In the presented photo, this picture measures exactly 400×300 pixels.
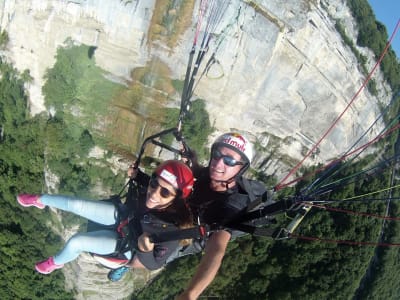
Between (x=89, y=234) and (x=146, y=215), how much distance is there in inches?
39.0

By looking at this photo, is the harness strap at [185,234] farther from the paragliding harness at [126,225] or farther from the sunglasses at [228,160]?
the sunglasses at [228,160]

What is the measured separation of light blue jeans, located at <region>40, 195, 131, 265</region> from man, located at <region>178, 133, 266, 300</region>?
1208 mm

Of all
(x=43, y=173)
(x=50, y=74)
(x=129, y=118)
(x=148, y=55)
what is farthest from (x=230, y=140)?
(x=43, y=173)

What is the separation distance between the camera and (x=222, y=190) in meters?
4.04

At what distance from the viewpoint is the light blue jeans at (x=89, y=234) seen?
4117mm

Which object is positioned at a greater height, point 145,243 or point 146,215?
point 146,215

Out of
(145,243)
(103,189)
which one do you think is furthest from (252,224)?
(103,189)

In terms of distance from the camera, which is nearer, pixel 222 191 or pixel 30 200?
pixel 222 191

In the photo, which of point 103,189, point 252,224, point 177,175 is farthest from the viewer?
point 103,189

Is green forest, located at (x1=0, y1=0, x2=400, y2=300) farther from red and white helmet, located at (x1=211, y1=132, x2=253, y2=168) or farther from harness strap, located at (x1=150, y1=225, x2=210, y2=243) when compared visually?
harness strap, located at (x1=150, y1=225, x2=210, y2=243)

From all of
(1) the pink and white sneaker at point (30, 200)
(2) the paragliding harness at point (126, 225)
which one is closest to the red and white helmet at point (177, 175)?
(2) the paragliding harness at point (126, 225)

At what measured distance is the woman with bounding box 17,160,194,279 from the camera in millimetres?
3620

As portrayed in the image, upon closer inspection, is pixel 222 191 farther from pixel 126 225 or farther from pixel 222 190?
pixel 126 225

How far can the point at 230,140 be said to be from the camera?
4227mm
